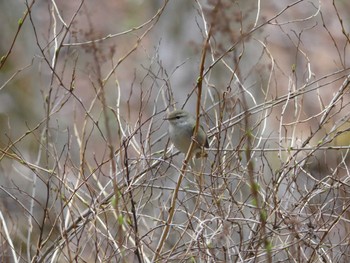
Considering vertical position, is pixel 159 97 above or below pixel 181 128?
above

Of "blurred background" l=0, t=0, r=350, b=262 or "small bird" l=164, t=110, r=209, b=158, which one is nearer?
"blurred background" l=0, t=0, r=350, b=262

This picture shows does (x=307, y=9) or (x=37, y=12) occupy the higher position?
(x=37, y=12)

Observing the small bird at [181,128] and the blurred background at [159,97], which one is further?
the small bird at [181,128]

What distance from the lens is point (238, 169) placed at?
3.95 m

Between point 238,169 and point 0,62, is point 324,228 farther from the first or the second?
point 0,62

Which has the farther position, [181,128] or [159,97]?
[159,97]

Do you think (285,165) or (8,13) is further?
(8,13)

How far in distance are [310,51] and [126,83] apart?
2962mm

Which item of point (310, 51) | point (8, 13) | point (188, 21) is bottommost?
point (188, 21)

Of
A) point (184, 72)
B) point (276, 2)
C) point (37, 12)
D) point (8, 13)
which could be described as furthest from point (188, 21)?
point (37, 12)

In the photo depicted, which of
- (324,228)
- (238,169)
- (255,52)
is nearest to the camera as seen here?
(324,228)

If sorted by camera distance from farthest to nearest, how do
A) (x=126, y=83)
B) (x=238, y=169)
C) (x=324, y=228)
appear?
(x=126, y=83) → (x=238, y=169) → (x=324, y=228)

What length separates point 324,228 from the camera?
3.61 metres

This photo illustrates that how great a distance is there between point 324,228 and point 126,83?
988cm
